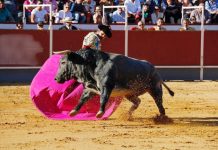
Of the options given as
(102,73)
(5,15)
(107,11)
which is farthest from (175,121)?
(107,11)

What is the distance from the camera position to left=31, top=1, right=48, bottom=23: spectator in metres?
16.1

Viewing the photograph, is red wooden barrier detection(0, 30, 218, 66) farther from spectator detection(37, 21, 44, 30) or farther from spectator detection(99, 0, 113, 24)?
spectator detection(99, 0, 113, 24)

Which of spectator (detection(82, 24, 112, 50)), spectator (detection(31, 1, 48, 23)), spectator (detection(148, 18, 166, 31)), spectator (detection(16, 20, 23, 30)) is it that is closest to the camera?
spectator (detection(82, 24, 112, 50))

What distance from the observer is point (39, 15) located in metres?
16.2

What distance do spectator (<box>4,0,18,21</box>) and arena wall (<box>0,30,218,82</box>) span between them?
2.14 feet

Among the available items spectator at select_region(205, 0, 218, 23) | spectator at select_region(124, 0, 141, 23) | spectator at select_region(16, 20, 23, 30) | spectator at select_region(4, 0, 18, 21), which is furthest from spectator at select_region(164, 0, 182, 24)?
spectator at select_region(16, 20, 23, 30)

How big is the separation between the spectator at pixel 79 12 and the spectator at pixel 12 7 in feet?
4.06

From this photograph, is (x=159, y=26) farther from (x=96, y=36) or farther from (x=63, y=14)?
(x=96, y=36)

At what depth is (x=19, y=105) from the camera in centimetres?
1141

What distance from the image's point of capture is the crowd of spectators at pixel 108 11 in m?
16.2

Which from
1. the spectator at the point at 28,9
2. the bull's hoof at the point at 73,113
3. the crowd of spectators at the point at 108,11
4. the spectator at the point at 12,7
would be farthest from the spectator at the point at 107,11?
the bull's hoof at the point at 73,113

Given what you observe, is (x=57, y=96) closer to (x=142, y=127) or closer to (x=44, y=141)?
(x=142, y=127)

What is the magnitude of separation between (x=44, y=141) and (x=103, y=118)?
→ 2243mm

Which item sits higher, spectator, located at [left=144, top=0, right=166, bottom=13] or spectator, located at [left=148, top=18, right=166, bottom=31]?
spectator, located at [left=144, top=0, right=166, bottom=13]
